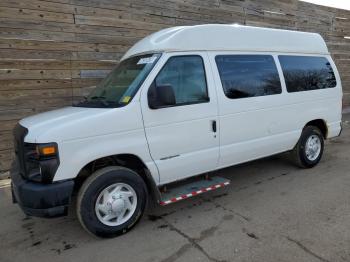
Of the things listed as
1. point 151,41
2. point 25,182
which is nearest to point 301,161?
point 151,41

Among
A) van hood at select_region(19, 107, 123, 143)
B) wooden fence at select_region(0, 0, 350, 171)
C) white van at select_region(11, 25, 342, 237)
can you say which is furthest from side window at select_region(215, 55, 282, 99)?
wooden fence at select_region(0, 0, 350, 171)

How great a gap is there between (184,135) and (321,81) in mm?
3201

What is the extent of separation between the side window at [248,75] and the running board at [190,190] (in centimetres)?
119

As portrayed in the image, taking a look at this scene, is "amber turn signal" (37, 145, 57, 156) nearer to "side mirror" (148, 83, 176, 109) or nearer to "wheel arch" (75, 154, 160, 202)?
"wheel arch" (75, 154, 160, 202)

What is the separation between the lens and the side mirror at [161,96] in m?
3.63

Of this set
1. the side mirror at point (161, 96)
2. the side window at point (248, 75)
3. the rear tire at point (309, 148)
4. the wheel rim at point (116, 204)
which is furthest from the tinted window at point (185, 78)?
the rear tire at point (309, 148)

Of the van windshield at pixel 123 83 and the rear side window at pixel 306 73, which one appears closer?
the van windshield at pixel 123 83

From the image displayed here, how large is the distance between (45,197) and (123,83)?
163 cm

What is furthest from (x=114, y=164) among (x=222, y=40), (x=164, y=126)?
(x=222, y=40)

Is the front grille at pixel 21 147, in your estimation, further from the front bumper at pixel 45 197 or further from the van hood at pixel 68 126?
the front bumper at pixel 45 197

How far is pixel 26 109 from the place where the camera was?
5801 mm

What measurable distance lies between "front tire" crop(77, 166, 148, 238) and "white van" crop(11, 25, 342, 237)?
0.01 metres

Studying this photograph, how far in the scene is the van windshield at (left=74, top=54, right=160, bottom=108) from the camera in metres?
3.75

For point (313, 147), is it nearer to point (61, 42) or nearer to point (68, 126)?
point (68, 126)
